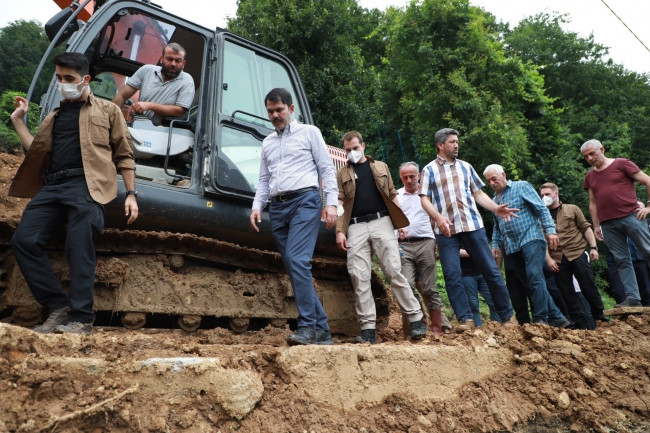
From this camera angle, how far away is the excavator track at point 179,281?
461 centimetres

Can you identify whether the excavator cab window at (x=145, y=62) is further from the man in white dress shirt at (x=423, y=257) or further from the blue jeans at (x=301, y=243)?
the man in white dress shirt at (x=423, y=257)

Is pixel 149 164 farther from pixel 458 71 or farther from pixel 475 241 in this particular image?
pixel 458 71

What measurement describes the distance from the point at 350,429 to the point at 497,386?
1340mm

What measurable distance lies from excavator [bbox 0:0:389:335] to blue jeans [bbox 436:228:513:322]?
1.13 metres

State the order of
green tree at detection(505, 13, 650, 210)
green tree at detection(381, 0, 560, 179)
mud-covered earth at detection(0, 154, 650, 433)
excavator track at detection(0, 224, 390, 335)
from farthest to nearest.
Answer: green tree at detection(505, 13, 650, 210) → green tree at detection(381, 0, 560, 179) → excavator track at detection(0, 224, 390, 335) → mud-covered earth at detection(0, 154, 650, 433)

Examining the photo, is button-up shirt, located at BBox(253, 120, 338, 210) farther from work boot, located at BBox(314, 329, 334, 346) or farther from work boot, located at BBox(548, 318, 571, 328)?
work boot, located at BBox(548, 318, 571, 328)

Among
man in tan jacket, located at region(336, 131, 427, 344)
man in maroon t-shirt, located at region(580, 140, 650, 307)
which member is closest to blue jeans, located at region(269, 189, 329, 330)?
man in tan jacket, located at region(336, 131, 427, 344)

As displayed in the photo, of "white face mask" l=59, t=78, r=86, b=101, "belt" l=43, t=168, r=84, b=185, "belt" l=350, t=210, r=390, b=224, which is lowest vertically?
"belt" l=350, t=210, r=390, b=224

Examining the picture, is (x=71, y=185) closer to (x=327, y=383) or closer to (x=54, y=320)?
(x=54, y=320)

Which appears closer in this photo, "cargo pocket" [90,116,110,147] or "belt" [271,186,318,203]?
"cargo pocket" [90,116,110,147]

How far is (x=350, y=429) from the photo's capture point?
3256 millimetres

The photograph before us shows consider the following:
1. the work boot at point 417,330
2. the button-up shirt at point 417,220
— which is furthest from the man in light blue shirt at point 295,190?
the button-up shirt at point 417,220

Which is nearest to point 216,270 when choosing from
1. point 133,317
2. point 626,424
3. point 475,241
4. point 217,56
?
point 133,317

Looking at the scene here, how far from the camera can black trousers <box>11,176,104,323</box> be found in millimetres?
3809
